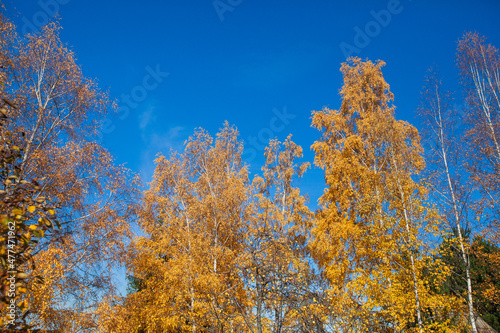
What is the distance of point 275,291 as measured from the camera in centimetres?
543

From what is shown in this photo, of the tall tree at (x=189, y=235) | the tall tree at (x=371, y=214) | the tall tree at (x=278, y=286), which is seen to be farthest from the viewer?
the tall tree at (x=189, y=235)

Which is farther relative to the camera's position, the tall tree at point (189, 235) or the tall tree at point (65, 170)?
the tall tree at point (189, 235)

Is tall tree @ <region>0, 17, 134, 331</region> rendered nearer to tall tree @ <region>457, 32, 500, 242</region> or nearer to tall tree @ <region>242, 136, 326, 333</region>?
tall tree @ <region>242, 136, 326, 333</region>

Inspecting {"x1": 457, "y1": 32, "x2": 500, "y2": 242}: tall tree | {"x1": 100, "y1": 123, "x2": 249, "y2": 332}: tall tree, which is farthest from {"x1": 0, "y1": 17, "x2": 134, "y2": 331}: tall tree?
{"x1": 457, "y1": 32, "x2": 500, "y2": 242}: tall tree

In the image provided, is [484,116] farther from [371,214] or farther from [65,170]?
[65,170]

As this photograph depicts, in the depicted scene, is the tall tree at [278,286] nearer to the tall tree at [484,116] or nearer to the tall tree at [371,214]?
the tall tree at [371,214]

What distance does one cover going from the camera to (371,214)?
10.6m

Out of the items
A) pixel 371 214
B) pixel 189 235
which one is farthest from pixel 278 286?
pixel 189 235

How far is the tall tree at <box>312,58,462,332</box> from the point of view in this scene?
8.23m

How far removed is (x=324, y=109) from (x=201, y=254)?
870 centimetres

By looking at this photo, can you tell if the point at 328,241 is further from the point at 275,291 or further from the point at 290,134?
the point at 290,134

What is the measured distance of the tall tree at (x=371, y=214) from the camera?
823 cm

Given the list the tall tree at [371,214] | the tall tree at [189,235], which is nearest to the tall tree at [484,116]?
the tall tree at [371,214]

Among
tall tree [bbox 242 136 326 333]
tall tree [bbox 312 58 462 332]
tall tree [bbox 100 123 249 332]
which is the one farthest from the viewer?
tall tree [bbox 100 123 249 332]
